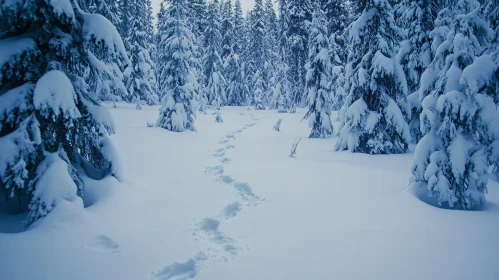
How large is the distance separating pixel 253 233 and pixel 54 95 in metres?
3.97

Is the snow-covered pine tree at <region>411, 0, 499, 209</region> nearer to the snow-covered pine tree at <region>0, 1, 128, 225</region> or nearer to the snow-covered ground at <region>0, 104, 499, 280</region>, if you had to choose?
the snow-covered ground at <region>0, 104, 499, 280</region>

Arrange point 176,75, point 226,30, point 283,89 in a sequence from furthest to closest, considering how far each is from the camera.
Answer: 1. point 226,30
2. point 283,89
3. point 176,75

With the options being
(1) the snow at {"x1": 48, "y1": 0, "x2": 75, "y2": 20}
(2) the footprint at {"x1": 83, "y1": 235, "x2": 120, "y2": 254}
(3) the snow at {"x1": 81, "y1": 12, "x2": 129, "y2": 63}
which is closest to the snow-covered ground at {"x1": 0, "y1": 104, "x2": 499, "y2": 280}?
(2) the footprint at {"x1": 83, "y1": 235, "x2": 120, "y2": 254}

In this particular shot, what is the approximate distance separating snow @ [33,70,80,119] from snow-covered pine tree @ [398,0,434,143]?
1367 centimetres

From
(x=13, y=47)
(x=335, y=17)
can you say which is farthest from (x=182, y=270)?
(x=335, y=17)

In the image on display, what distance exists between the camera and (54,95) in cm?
410

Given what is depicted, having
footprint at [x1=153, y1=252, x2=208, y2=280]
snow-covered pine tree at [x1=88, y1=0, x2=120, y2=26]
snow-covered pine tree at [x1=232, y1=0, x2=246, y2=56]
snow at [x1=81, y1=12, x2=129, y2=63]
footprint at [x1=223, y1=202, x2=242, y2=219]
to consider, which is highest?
snow-covered pine tree at [x1=232, y1=0, x2=246, y2=56]

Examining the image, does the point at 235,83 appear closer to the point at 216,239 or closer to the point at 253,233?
the point at 253,233

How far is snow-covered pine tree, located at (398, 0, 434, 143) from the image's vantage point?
41.3ft

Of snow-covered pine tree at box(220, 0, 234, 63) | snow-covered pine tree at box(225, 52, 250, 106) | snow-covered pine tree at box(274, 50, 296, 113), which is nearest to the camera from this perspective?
snow-covered pine tree at box(274, 50, 296, 113)

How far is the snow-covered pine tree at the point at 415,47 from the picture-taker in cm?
1258

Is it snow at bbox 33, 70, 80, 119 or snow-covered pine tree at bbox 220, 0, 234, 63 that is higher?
snow-covered pine tree at bbox 220, 0, 234, 63

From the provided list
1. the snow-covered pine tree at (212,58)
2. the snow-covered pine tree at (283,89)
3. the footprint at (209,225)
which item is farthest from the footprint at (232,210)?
the snow-covered pine tree at (212,58)

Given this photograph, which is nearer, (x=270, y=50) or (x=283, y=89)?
(x=283, y=89)
